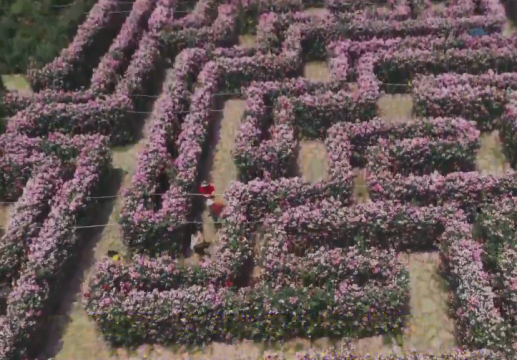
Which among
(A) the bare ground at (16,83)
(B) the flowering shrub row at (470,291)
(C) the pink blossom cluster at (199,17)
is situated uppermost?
(C) the pink blossom cluster at (199,17)

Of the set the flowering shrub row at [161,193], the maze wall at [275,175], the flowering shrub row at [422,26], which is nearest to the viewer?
the maze wall at [275,175]

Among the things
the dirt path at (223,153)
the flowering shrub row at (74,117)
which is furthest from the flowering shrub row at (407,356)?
the flowering shrub row at (74,117)

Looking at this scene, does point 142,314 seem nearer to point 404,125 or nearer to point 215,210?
point 215,210

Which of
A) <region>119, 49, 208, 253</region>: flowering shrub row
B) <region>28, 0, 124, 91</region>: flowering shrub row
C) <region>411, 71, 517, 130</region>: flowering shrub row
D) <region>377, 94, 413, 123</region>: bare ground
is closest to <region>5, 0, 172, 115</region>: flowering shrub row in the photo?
<region>28, 0, 124, 91</region>: flowering shrub row

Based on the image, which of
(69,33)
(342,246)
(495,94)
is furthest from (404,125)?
(69,33)

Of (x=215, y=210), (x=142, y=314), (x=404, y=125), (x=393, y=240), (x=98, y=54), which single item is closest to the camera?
(x=142, y=314)

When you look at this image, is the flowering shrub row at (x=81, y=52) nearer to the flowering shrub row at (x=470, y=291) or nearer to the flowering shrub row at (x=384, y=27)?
the flowering shrub row at (x=384, y=27)

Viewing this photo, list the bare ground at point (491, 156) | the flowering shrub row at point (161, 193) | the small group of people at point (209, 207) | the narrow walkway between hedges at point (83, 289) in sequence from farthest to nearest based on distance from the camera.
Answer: the bare ground at point (491, 156) → the small group of people at point (209, 207) → the flowering shrub row at point (161, 193) → the narrow walkway between hedges at point (83, 289)

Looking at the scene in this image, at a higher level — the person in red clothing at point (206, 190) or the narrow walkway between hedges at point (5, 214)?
the person in red clothing at point (206, 190)
